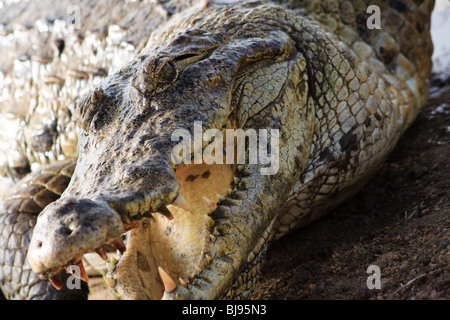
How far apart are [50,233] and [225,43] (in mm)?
1471

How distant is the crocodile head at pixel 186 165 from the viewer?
Result: 2094 mm

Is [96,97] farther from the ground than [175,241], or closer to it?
farther from the ground

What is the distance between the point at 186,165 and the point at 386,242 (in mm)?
1136

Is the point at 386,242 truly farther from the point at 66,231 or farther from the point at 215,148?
the point at 66,231

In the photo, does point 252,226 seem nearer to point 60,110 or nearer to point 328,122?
point 328,122

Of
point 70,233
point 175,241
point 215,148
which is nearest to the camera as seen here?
point 70,233

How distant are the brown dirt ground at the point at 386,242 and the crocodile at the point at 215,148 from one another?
0.15 meters

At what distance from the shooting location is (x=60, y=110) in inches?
179

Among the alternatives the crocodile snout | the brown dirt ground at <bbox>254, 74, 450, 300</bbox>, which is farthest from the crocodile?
the brown dirt ground at <bbox>254, 74, 450, 300</bbox>

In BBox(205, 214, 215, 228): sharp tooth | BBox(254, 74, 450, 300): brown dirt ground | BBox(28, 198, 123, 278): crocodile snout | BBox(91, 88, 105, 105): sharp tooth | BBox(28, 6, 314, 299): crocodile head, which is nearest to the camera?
BBox(28, 198, 123, 278): crocodile snout

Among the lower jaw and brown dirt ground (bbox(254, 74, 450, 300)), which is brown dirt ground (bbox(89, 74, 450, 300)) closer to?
brown dirt ground (bbox(254, 74, 450, 300))

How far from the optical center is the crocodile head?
2094mm

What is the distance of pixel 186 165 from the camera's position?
273 cm

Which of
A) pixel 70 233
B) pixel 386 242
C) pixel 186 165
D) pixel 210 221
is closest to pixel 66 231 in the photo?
pixel 70 233
